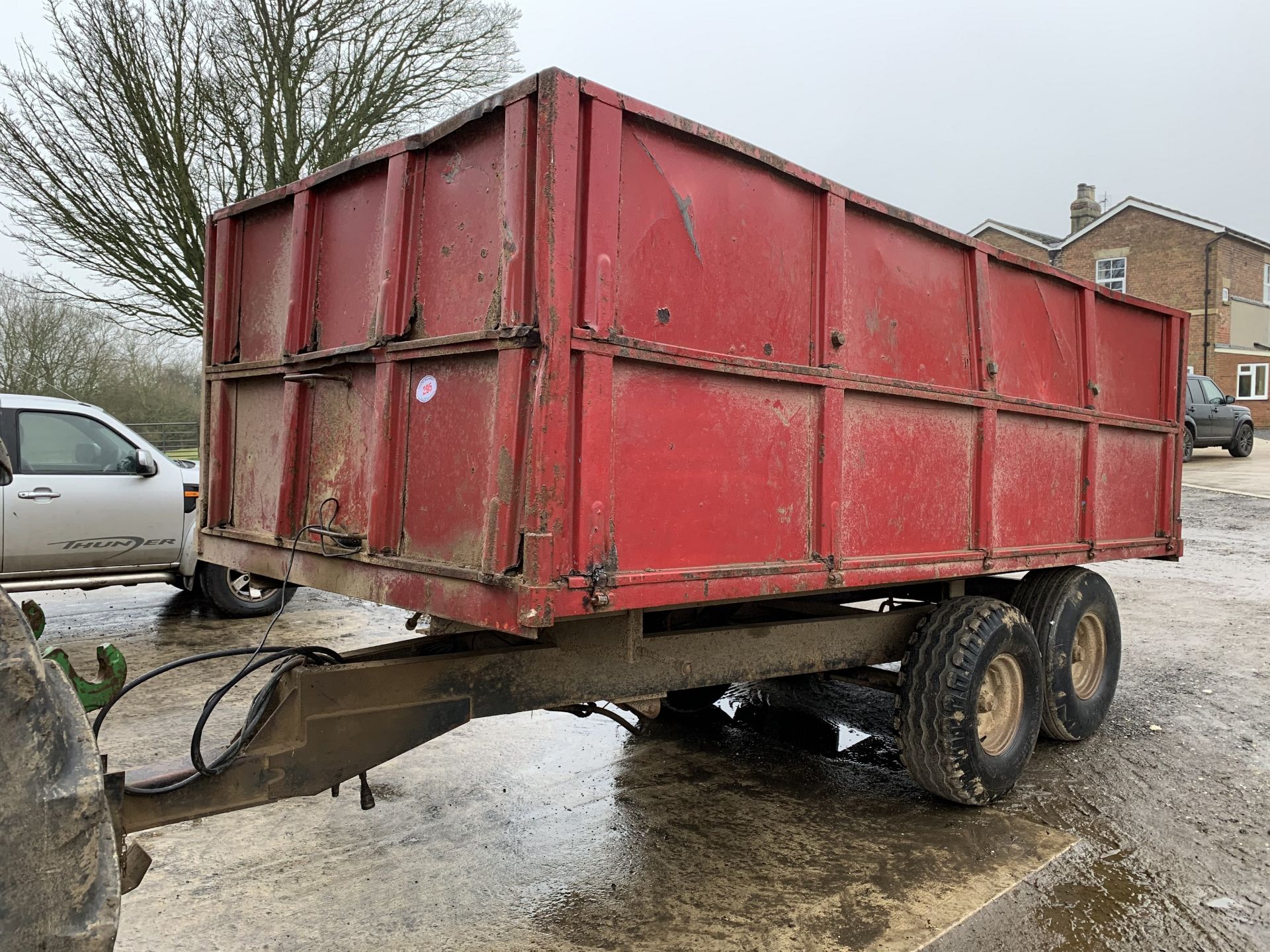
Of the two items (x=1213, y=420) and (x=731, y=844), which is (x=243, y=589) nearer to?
(x=731, y=844)

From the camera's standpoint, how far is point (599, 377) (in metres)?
2.60

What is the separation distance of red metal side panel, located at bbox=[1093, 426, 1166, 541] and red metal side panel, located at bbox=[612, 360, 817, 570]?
2.66 metres

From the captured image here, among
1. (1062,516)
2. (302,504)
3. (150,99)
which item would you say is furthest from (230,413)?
(150,99)

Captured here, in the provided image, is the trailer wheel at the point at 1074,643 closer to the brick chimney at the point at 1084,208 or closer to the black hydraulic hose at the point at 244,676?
the black hydraulic hose at the point at 244,676

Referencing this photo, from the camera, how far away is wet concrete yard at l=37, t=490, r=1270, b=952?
3.11 meters

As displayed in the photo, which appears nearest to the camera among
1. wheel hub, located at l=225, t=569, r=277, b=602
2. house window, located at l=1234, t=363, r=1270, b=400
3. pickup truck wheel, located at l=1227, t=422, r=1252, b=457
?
wheel hub, located at l=225, t=569, r=277, b=602

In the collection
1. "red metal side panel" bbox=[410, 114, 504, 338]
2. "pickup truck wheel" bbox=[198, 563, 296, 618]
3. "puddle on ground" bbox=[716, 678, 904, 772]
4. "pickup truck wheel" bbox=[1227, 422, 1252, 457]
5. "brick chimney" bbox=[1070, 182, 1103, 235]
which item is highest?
"brick chimney" bbox=[1070, 182, 1103, 235]

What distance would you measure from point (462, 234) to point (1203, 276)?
33.3 meters

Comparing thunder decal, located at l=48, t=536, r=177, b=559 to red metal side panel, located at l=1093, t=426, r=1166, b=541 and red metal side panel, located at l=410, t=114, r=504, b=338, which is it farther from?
red metal side panel, located at l=1093, t=426, r=1166, b=541

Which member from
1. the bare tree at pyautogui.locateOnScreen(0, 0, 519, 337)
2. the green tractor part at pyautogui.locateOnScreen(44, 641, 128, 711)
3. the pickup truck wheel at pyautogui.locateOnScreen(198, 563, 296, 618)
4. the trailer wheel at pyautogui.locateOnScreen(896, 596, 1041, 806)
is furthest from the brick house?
the green tractor part at pyautogui.locateOnScreen(44, 641, 128, 711)

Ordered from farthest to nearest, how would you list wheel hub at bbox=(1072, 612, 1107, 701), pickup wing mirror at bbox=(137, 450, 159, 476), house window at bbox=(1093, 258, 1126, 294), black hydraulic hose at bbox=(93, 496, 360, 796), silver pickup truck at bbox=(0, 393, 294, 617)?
house window at bbox=(1093, 258, 1126, 294) < pickup wing mirror at bbox=(137, 450, 159, 476) < silver pickup truck at bbox=(0, 393, 294, 617) < wheel hub at bbox=(1072, 612, 1107, 701) < black hydraulic hose at bbox=(93, 496, 360, 796)

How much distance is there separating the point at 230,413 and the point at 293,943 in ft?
7.15

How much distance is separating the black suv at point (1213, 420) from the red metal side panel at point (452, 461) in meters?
19.2

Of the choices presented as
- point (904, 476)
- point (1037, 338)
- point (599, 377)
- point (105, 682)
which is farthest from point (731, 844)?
point (1037, 338)
